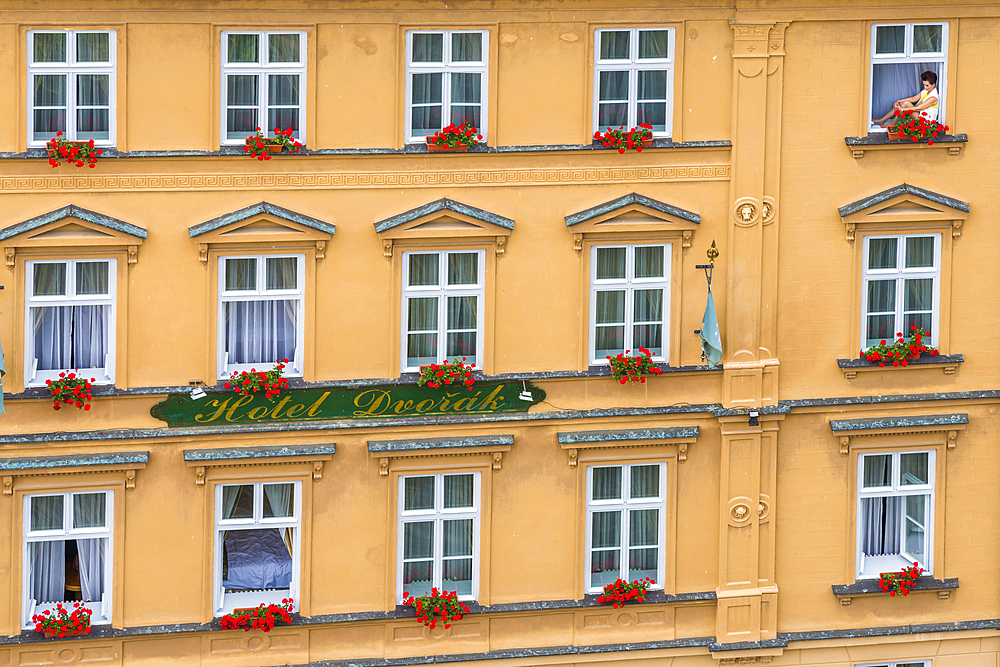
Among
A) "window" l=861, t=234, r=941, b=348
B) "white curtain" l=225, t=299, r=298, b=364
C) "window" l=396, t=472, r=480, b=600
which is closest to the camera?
"white curtain" l=225, t=299, r=298, b=364

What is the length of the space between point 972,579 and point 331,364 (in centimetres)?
1050

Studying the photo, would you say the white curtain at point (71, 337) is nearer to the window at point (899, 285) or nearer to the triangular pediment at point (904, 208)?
the triangular pediment at point (904, 208)

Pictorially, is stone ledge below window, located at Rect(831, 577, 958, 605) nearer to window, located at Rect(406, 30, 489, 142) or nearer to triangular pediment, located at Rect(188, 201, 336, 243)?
window, located at Rect(406, 30, 489, 142)

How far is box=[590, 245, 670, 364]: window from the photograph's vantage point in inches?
851

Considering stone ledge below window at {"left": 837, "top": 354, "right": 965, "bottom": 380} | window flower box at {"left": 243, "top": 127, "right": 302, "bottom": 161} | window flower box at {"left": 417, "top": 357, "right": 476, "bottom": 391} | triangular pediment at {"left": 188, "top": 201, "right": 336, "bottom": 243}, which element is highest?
window flower box at {"left": 243, "top": 127, "right": 302, "bottom": 161}

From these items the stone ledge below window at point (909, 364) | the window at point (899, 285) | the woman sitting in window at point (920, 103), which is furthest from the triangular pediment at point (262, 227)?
the woman sitting in window at point (920, 103)

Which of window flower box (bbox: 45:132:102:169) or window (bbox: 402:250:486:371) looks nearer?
window flower box (bbox: 45:132:102:169)

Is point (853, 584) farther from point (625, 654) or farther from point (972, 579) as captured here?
point (625, 654)

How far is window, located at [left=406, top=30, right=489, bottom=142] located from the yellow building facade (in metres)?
0.04

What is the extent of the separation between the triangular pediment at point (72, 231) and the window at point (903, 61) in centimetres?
1076

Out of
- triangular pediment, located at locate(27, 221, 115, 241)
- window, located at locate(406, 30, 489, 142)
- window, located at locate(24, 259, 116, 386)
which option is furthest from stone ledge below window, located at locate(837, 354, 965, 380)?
triangular pediment, located at locate(27, 221, 115, 241)

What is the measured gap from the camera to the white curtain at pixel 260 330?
69.3ft

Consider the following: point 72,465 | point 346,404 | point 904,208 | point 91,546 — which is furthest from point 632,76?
point 91,546

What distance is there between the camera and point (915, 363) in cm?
2223
